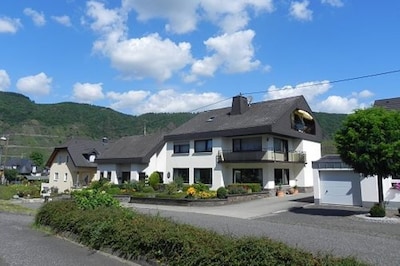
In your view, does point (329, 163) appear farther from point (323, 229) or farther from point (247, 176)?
point (247, 176)

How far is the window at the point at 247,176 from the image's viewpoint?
31.3 metres

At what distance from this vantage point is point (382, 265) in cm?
784

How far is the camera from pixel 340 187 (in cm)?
2175

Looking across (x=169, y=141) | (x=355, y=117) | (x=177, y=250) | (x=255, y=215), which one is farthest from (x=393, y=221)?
(x=169, y=141)

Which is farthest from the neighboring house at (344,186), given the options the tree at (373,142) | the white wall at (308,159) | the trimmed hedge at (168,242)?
the trimmed hedge at (168,242)

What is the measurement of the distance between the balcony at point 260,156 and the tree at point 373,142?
42.8ft

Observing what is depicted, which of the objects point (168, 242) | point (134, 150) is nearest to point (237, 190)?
→ point (134, 150)

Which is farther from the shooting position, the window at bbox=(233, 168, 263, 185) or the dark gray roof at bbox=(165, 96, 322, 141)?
the window at bbox=(233, 168, 263, 185)

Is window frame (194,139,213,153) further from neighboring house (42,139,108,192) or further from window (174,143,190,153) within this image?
neighboring house (42,139,108,192)

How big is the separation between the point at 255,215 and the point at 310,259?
13199 millimetres

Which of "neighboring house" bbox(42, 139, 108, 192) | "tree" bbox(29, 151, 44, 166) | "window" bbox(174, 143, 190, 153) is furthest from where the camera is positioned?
"tree" bbox(29, 151, 44, 166)

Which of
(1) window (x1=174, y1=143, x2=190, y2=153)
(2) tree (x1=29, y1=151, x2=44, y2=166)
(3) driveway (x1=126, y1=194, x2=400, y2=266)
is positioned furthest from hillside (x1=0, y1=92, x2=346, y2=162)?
(3) driveway (x1=126, y1=194, x2=400, y2=266)

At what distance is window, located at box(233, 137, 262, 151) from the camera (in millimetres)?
31125

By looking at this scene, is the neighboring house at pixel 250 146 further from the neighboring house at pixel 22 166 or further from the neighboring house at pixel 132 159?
the neighboring house at pixel 22 166
